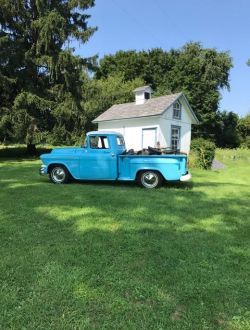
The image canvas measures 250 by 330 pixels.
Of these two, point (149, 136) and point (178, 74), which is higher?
point (178, 74)

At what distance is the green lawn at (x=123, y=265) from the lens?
3353 mm

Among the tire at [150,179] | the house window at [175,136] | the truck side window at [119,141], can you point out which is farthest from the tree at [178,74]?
the tire at [150,179]

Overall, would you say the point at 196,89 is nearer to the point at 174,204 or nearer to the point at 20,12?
the point at 20,12

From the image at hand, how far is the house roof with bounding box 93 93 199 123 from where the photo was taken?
82.5ft

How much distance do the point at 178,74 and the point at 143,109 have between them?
74.0 ft

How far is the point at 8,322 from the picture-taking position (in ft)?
10.5

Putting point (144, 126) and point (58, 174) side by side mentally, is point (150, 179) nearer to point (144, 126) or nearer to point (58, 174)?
point (58, 174)

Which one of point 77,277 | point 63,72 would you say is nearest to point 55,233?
point 77,277

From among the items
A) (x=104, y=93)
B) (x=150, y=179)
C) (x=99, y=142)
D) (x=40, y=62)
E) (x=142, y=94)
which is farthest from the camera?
(x=104, y=93)

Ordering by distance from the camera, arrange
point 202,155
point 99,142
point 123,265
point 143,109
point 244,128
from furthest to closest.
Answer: point 244,128
point 143,109
point 202,155
point 99,142
point 123,265

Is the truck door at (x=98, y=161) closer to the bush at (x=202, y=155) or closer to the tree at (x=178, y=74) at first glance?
the bush at (x=202, y=155)

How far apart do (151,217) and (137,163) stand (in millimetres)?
3983

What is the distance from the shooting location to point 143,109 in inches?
1032

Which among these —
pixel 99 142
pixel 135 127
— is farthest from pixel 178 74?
pixel 99 142
